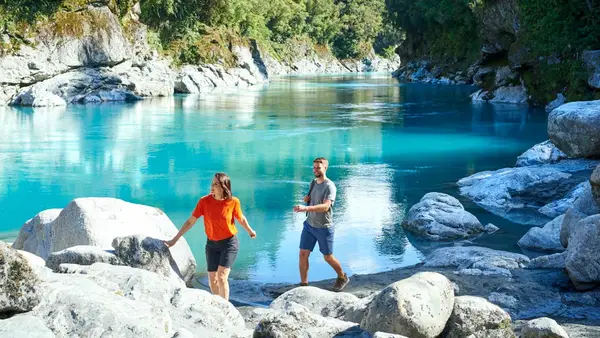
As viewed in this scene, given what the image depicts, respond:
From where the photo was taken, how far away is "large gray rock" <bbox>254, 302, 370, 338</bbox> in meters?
6.10

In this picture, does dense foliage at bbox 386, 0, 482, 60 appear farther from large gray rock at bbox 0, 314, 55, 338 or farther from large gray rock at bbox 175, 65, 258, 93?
large gray rock at bbox 0, 314, 55, 338

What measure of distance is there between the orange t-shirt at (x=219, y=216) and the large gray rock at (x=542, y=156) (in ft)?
47.1

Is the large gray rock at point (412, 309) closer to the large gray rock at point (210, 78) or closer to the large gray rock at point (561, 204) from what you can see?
the large gray rock at point (561, 204)

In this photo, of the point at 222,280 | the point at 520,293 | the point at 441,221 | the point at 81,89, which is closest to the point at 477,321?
the point at 222,280

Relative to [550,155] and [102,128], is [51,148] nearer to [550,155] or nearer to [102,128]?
[102,128]

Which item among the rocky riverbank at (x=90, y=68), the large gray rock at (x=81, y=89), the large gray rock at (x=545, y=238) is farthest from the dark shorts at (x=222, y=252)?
the rocky riverbank at (x=90, y=68)

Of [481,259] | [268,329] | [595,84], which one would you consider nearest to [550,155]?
[481,259]

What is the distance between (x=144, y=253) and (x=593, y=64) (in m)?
30.9

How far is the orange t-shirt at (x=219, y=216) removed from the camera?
29.6ft

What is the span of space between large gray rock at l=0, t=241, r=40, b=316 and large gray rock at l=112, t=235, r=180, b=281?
137 inches

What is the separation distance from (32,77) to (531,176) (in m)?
34.5

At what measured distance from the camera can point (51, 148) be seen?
2630cm

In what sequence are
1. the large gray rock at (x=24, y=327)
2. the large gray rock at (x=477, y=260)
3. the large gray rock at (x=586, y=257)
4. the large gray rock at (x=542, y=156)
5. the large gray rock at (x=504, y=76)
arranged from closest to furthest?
1. the large gray rock at (x=24, y=327)
2. the large gray rock at (x=586, y=257)
3. the large gray rock at (x=477, y=260)
4. the large gray rock at (x=542, y=156)
5. the large gray rock at (x=504, y=76)

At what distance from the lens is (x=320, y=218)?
34.6 ft
